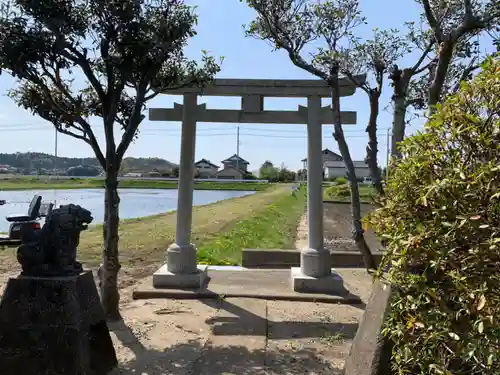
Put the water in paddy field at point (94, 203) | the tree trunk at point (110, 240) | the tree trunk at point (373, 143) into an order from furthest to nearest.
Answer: the water in paddy field at point (94, 203)
the tree trunk at point (110, 240)
the tree trunk at point (373, 143)

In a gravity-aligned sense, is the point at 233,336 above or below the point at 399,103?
below

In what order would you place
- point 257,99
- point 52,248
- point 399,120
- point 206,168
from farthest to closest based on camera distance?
point 206,168 < point 257,99 < point 399,120 < point 52,248

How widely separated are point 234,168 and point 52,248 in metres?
79.9

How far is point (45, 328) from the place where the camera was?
11.9 ft

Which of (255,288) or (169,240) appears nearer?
(255,288)

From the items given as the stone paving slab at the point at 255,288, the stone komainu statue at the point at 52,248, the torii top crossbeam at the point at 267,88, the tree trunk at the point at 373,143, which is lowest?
the stone paving slab at the point at 255,288

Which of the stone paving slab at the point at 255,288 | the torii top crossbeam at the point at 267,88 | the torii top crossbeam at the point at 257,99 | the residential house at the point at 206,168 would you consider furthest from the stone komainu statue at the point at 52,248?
the residential house at the point at 206,168

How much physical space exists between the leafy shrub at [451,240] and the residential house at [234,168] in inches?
2905

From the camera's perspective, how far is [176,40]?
4918 millimetres

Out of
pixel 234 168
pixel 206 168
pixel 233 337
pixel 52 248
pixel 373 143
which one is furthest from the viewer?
pixel 206 168

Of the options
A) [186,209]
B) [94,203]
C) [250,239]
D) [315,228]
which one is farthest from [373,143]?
[94,203]

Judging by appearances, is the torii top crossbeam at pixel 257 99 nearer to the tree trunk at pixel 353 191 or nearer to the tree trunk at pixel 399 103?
the tree trunk at pixel 353 191

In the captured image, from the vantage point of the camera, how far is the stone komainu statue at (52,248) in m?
3.78

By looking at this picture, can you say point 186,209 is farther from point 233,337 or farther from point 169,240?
point 169,240
